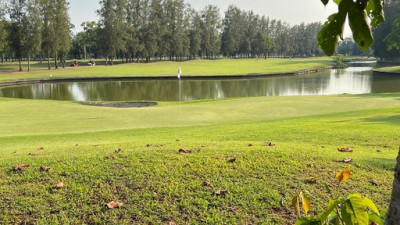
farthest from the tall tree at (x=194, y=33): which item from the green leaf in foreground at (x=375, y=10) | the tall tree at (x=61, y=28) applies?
the green leaf in foreground at (x=375, y=10)

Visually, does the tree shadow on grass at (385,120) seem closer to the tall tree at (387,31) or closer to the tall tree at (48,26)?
the tall tree at (48,26)

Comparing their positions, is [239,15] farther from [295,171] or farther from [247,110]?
[295,171]

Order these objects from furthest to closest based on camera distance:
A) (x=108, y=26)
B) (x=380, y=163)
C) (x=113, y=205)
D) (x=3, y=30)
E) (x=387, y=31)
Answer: (x=387, y=31)
(x=108, y=26)
(x=3, y=30)
(x=380, y=163)
(x=113, y=205)

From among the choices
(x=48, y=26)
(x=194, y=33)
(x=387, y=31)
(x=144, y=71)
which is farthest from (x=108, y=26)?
(x=387, y=31)

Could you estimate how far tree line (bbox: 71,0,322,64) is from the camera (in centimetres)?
9119

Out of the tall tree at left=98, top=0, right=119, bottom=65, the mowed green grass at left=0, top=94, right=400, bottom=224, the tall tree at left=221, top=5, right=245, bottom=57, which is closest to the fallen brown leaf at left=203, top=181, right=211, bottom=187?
the mowed green grass at left=0, top=94, right=400, bottom=224

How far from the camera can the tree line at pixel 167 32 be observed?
91188 millimetres

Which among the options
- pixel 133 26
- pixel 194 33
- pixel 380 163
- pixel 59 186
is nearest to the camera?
pixel 59 186

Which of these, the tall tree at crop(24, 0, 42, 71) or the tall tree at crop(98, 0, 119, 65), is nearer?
the tall tree at crop(24, 0, 42, 71)

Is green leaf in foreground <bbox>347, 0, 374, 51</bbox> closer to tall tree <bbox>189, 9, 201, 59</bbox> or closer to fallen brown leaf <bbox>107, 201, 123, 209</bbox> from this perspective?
fallen brown leaf <bbox>107, 201, 123, 209</bbox>

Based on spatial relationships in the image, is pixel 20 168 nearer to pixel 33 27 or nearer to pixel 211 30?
pixel 33 27

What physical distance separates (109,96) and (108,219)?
3676cm

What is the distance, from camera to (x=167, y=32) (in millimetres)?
104125

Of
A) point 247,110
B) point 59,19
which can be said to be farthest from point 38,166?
point 59,19
